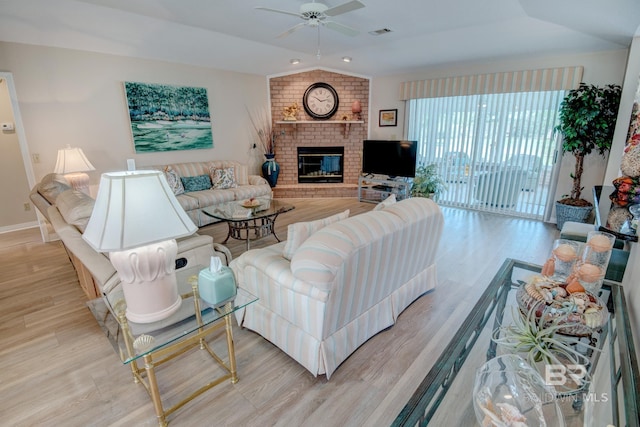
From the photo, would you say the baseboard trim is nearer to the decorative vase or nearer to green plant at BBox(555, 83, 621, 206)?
the decorative vase

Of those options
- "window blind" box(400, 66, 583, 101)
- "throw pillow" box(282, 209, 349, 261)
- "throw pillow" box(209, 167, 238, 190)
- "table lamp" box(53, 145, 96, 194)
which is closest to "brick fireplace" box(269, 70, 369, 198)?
"window blind" box(400, 66, 583, 101)

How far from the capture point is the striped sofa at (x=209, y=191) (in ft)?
15.7

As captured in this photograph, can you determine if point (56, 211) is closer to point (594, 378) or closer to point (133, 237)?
point (133, 237)

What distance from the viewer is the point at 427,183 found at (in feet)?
18.9

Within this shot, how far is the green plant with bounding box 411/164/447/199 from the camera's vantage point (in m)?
5.74

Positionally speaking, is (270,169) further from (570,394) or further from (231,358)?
(570,394)

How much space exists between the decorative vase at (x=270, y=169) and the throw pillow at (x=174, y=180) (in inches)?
75.7

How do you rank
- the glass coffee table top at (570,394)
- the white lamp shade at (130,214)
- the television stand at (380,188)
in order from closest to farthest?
the glass coffee table top at (570,394) → the white lamp shade at (130,214) → the television stand at (380,188)

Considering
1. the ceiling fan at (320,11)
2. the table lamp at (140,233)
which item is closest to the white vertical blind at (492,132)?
→ the ceiling fan at (320,11)

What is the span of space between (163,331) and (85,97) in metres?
4.40

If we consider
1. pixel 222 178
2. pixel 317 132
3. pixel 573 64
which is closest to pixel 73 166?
pixel 222 178

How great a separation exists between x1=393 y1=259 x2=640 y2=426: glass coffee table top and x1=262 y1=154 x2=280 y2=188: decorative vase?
5.64 meters

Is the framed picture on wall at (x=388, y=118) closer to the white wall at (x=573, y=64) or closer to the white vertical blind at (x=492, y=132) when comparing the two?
the white vertical blind at (x=492, y=132)

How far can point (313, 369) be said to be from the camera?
1891 mm
